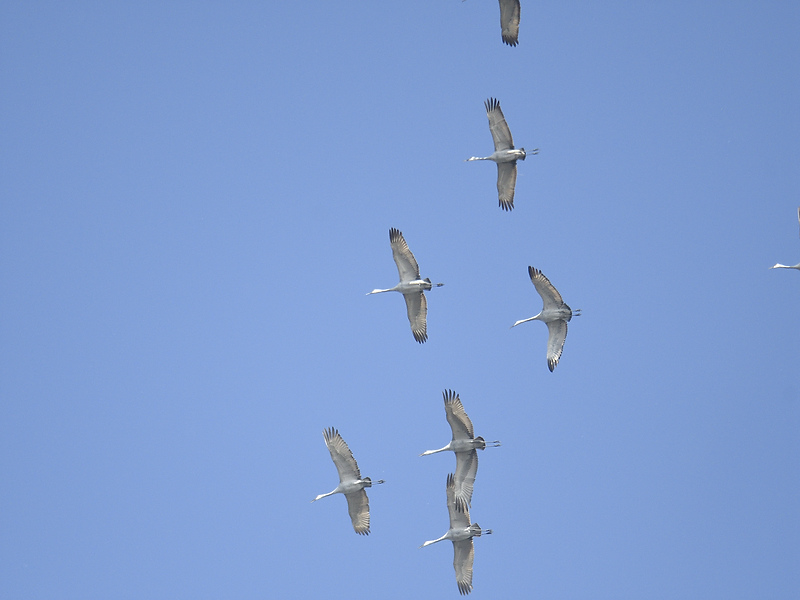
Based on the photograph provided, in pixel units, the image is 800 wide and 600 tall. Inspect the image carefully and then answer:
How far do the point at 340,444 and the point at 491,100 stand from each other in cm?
1292

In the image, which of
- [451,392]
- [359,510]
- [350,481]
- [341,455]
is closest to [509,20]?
[451,392]

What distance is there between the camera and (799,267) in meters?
39.2

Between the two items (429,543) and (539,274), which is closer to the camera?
(539,274)

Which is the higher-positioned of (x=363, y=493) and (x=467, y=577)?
(x=363, y=493)

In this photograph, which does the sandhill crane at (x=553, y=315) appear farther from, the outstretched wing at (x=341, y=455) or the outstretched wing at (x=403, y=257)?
the outstretched wing at (x=341, y=455)

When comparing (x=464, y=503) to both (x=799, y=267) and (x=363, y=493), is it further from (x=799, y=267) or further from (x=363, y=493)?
(x=799, y=267)

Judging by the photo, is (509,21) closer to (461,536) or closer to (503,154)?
(503,154)

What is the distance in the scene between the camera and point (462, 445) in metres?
40.8

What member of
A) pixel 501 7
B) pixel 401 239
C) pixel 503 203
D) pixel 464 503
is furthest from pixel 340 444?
pixel 501 7

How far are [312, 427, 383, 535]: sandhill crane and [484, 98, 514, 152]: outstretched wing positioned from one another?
1147cm

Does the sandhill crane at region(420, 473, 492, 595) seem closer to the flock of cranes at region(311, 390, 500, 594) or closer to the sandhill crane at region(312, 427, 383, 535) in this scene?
the flock of cranes at region(311, 390, 500, 594)

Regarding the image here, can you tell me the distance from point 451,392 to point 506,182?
7749 mm

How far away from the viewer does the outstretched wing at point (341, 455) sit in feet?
136

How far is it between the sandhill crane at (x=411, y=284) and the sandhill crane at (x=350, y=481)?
4647mm
